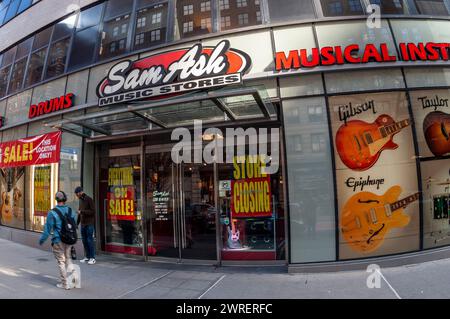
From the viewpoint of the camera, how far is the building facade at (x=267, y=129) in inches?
280

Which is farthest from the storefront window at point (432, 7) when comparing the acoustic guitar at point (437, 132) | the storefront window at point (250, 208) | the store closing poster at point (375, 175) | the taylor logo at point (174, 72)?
the storefront window at point (250, 208)

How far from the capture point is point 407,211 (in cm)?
716

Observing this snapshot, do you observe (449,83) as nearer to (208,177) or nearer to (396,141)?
(396,141)

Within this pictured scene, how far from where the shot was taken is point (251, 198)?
8.00m

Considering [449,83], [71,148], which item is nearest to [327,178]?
[449,83]

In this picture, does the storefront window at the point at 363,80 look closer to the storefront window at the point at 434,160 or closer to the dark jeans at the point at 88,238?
the storefront window at the point at 434,160

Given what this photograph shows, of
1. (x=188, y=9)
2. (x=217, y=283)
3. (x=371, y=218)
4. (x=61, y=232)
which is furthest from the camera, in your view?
(x=188, y=9)

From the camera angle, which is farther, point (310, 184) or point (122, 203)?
point (122, 203)

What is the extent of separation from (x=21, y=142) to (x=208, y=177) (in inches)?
298

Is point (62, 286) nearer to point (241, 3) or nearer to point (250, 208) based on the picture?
point (250, 208)

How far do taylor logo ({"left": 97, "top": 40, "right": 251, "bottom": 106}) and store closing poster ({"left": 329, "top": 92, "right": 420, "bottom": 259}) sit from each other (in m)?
2.53

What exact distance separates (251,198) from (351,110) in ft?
9.84

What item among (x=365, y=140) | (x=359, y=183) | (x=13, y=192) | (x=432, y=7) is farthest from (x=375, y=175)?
(x=13, y=192)

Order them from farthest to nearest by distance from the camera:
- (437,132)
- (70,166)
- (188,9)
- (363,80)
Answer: (70,166) → (188,9) → (437,132) → (363,80)
